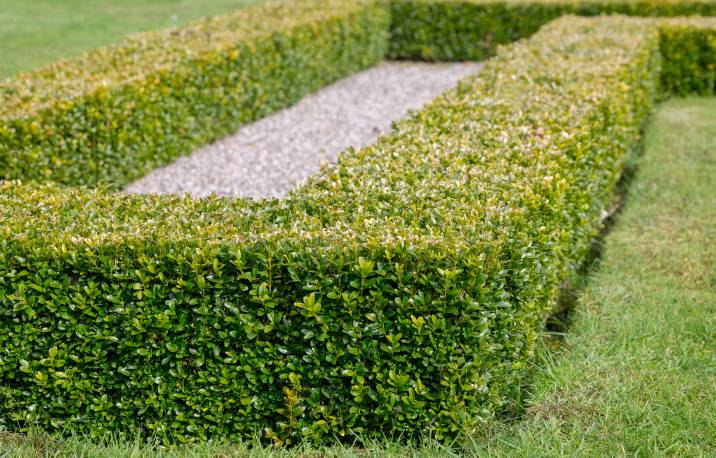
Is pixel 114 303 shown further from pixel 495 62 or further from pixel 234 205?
pixel 495 62

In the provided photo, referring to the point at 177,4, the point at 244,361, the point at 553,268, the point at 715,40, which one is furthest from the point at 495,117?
the point at 177,4

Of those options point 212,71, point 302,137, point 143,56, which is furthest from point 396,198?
point 302,137

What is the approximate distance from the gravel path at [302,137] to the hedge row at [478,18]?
503 millimetres

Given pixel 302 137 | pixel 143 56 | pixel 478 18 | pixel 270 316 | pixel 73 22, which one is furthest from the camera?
pixel 73 22

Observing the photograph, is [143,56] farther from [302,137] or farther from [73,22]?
[73,22]

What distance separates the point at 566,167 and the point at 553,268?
31.9 inches

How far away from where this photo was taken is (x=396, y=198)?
5094 mm

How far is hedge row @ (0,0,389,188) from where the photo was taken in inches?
299

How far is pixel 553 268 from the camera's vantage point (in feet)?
18.5

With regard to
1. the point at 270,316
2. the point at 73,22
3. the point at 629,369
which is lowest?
the point at 629,369

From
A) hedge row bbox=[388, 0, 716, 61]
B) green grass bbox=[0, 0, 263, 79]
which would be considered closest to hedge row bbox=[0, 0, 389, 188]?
hedge row bbox=[388, 0, 716, 61]

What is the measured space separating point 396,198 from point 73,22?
14.2 m

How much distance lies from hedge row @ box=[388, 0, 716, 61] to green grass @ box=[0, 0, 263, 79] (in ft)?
17.0

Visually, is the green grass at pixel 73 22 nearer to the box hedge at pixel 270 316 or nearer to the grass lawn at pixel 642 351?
the box hedge at pixel 270 316
